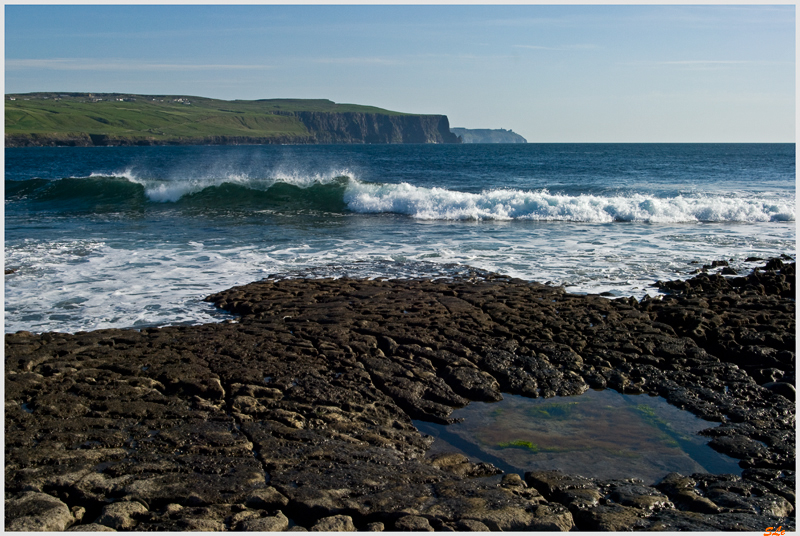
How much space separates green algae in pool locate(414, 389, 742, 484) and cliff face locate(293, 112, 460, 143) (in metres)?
172

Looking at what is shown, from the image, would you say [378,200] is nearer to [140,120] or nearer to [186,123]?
[140,120]

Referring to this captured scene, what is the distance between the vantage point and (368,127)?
184000mm

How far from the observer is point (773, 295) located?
11.0 metres

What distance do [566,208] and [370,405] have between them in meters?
20.5

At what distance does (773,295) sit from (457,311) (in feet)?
19.6

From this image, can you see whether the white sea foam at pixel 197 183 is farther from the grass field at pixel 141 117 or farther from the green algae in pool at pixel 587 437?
the grass field at pixel 141 117

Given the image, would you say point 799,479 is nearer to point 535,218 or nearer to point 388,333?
point 388,333

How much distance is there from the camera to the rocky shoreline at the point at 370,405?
15.5ft

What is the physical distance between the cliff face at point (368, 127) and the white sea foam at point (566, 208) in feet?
495

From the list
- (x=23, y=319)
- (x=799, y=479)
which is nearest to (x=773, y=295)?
(x=799, y=479)

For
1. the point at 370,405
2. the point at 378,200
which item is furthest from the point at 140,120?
the point at 370,405

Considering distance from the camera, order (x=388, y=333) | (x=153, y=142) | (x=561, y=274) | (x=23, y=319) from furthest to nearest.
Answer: (x=153, y=142) < (x=561, y=274) < (x=23, y=319) < (x=388, y=333)

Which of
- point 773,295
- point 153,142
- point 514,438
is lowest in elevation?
point 514,438

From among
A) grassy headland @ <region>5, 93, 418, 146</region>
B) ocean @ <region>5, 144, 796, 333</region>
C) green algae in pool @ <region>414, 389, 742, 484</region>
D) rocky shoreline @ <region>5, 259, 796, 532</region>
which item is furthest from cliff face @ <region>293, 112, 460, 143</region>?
green algae in pool @ <region>414, 389, 742, 484</region>
